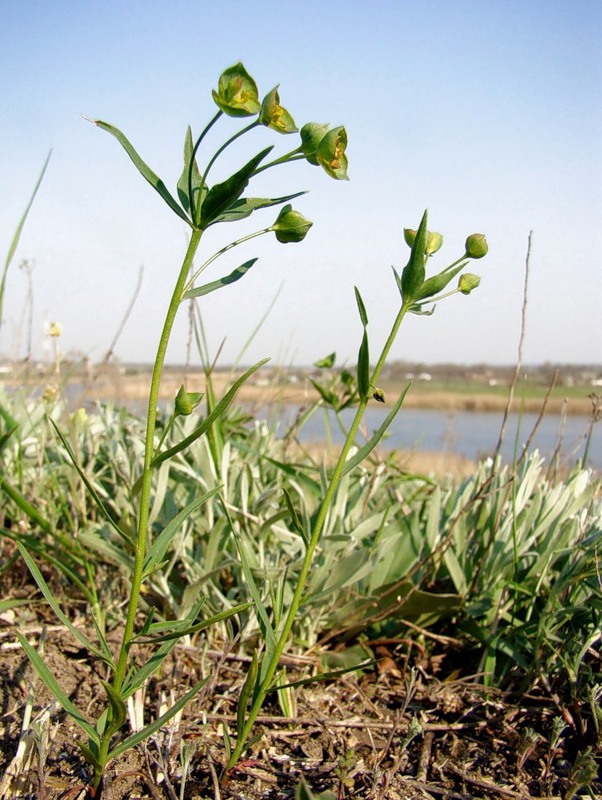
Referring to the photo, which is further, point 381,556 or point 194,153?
point 381,556

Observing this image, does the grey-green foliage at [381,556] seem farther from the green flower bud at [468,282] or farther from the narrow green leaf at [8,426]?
the green flower bud at [468,282]

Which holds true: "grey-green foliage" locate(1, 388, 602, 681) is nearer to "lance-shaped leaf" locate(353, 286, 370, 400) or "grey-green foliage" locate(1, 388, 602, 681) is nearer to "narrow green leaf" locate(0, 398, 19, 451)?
"narrow green leaf" locate(0, 398, 19, 451)

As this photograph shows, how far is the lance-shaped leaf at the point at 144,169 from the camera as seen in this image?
26.3 inches

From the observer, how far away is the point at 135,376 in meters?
2.96

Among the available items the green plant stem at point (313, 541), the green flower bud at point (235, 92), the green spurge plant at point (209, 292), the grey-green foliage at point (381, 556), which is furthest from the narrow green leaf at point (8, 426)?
the green flower bud at point (235, 92)

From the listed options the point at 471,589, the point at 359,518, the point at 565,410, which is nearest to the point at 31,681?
the point at 359,518

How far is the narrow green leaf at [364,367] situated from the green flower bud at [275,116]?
0.78 feet

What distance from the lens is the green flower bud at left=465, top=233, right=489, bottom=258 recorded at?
78 centimetres

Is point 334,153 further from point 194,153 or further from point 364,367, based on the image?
point 364,367

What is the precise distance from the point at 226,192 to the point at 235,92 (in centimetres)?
9

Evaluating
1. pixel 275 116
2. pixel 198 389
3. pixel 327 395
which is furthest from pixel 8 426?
pixel 198 389

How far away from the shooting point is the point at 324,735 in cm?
99

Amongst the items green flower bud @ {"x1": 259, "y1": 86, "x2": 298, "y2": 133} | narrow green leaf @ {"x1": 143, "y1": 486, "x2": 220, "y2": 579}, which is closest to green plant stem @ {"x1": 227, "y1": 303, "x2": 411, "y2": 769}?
narrow green leaf @ {"x1": 143, "y1": 486, "x2": 220, "y2": 579}

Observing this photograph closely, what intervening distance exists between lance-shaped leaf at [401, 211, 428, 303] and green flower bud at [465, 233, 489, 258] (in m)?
0.06
